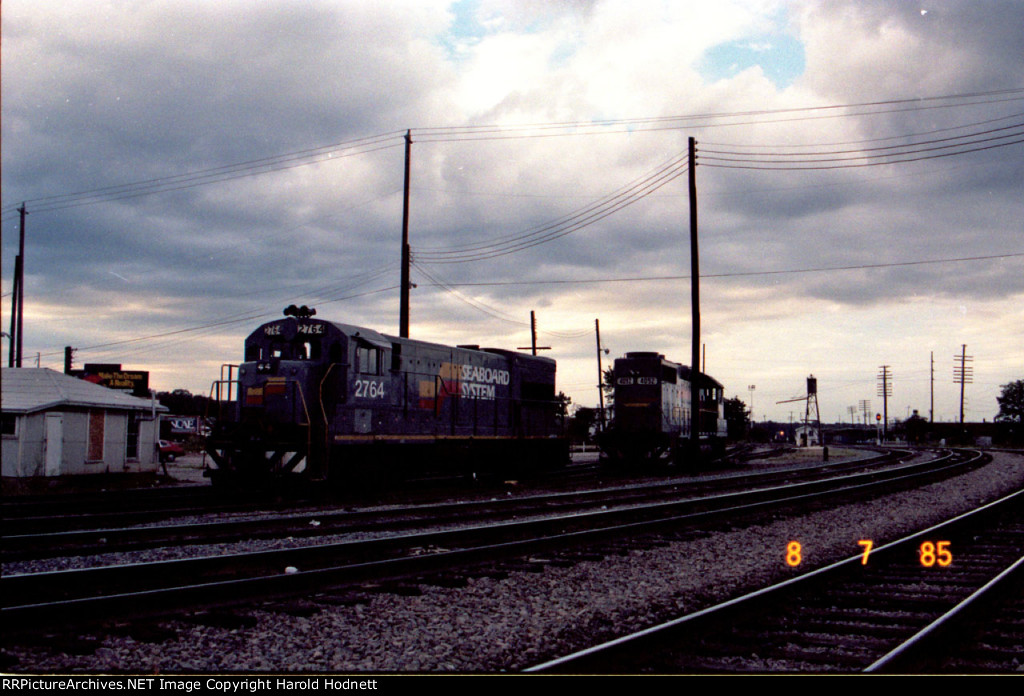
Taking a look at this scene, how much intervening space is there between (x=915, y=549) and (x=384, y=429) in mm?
10796

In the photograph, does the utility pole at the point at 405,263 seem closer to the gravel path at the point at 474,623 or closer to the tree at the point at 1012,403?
the gravel path at the point at 474,623

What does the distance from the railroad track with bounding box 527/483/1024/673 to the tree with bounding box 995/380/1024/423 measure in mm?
Result: 109345

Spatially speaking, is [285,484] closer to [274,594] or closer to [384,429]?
[384,429]

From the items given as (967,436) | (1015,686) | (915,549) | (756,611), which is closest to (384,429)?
(915,549)

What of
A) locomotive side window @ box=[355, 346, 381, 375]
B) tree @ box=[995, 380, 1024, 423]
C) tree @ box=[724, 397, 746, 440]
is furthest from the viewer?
tree @ box=[995, 380, 1024, 423]

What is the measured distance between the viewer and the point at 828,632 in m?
5.64

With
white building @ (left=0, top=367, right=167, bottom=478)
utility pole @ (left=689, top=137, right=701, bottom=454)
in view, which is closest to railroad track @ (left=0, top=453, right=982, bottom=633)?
utility pole @ (left=689, top=137, right=701, bottom=454)

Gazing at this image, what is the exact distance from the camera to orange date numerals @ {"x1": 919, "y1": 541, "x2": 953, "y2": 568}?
28.7ft

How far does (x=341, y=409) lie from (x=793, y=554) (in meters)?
9.48

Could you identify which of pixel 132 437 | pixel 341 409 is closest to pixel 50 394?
pixel 132 437

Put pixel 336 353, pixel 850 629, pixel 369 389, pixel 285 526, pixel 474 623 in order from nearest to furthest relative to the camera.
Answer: pixel 850 629
pixel 474 623
pixel 285 526
pixel 336 353
pixel 369 389

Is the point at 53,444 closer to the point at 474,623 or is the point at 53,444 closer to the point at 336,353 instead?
the point at 336,353

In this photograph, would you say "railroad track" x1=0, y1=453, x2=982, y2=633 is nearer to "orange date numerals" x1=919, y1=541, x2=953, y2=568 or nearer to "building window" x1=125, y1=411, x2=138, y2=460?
"orange date numerals" x1=919, y1=541, x2=953, y2=568

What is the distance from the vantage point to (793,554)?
948 cm
